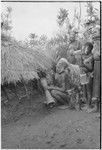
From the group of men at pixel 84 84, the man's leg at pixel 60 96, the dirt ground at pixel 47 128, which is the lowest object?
the dirt ground at pixel 47 128

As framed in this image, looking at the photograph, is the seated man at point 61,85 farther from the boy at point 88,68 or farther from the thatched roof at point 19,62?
the boy at point 88,68

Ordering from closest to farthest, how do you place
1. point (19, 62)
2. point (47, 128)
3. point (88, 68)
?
point (47, 128) → point (88, 68) → point (19, 62)

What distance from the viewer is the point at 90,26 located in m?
7.92

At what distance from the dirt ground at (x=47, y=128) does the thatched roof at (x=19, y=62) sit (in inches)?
23.8

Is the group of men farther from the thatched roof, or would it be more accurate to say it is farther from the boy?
the thatched roof

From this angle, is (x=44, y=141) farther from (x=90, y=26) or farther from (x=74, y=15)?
(x=74, y=15)

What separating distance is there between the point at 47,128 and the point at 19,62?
1.99 metres

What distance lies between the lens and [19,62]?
328 inches

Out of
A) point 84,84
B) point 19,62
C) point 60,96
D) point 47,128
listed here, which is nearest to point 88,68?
point 84,84

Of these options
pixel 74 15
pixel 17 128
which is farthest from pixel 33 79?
pixel 74 15

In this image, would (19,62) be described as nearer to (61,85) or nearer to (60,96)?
(61,85)

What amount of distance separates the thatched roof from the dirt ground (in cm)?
61

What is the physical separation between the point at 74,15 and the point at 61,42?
176 cm

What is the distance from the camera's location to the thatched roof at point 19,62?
8.07 metres
